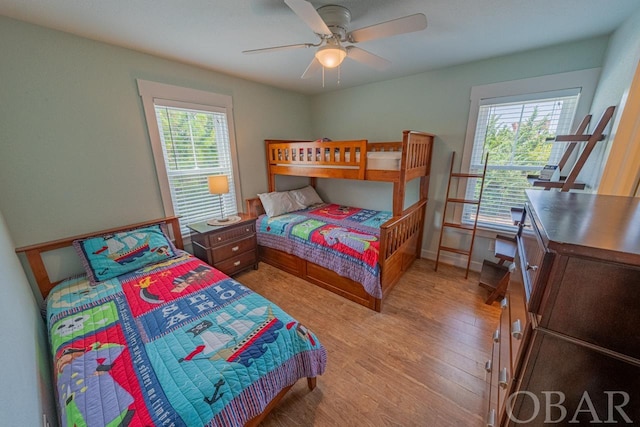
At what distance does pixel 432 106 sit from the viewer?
273cm

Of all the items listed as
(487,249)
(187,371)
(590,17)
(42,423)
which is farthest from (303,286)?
(590,17)

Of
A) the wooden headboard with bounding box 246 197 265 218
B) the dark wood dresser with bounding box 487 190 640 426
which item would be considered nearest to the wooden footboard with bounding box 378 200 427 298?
the dark wood dresser with bounding box 487 190 640 426

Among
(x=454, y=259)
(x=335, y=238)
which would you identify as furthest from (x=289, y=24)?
(x=454, y=259)

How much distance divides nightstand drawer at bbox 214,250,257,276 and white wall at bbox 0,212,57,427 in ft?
4.34

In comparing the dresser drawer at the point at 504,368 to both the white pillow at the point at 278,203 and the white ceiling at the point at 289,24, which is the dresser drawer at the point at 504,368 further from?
the white pillow at the point at 278,203

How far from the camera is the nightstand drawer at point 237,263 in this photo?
8.45 feet

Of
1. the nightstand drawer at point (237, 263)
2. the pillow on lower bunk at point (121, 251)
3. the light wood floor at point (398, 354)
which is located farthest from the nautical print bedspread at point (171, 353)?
the nightstand drawer at point (237, 263)

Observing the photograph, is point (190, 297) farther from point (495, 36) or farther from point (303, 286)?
point (495, 36)

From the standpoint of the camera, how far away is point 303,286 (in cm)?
257

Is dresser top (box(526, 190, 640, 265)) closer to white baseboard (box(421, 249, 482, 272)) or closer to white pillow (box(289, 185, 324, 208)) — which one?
white baseboard (box(421, 249, 482, 272))

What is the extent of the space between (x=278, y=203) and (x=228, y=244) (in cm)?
88

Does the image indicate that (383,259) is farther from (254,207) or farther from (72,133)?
(72,133)

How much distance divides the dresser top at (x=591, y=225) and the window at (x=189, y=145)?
9.44ft

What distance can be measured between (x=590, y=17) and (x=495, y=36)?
1.73 ft
